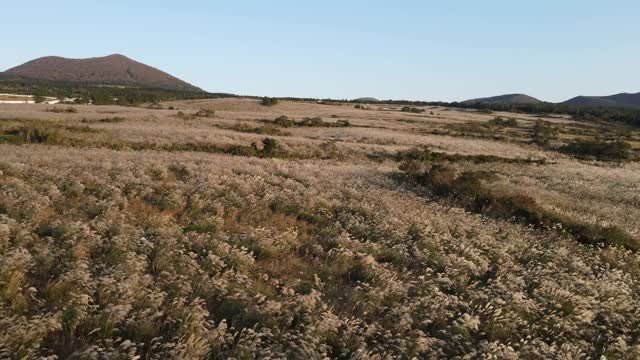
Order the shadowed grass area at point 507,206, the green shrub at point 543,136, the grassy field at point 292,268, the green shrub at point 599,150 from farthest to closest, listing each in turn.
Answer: the green shrub at point 543,136
the green shrub at point 599,150
the shadowed grass area at point 507,206
the grassy field at point 292,268

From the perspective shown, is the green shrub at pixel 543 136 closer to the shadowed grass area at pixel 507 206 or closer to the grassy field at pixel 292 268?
the shadowed grass area at pixel 507 206

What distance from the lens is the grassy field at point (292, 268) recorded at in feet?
23.6

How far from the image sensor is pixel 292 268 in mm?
10523

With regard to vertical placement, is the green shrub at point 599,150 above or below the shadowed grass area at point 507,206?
below

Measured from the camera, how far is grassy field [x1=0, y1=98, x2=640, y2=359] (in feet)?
23.6

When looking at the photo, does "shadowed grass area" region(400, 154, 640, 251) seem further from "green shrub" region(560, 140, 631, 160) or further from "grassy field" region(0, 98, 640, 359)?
"green shrub" region(560, 140, 631, 160)

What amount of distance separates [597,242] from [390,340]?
36.5ft

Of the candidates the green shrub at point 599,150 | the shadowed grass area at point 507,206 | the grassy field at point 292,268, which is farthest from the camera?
the green shrub at point 599,150

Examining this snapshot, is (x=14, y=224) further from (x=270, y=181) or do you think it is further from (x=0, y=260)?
(x=270, y=181)

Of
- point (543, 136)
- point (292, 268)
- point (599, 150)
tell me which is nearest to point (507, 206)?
point (292, 268)

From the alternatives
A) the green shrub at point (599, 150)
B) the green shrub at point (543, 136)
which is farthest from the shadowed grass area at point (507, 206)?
the green shrub at point (543, 136)

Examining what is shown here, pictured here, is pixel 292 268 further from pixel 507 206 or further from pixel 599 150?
pixel 599 150

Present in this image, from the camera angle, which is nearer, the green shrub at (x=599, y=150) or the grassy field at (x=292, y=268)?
the grassy field at (x=292, y=268)

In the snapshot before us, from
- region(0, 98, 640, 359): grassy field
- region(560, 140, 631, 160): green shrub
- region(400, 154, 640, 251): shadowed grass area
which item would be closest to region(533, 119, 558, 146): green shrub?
region(560, 140, 631, 160): green shrub
